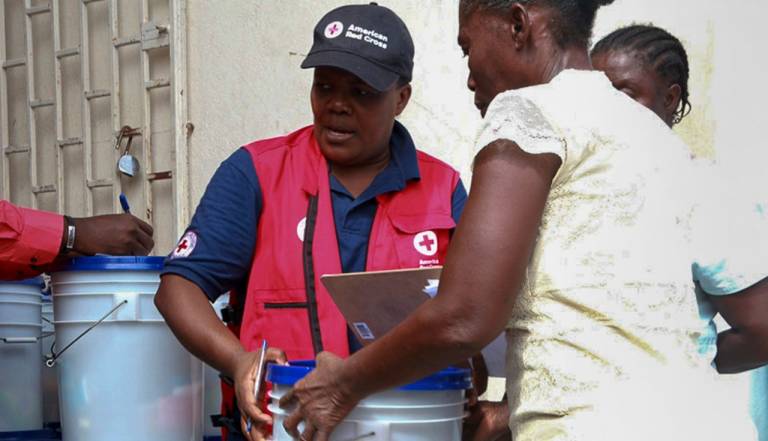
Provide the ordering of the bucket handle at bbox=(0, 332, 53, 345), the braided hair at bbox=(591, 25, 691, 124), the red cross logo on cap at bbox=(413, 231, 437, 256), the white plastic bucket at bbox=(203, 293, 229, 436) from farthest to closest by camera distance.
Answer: the white plastic bucket at bbox=(203, 293, 229, 436) < the bucket handle at bbox=(0, 332, 53, 345) < the braided hair at bbox=(591, 25, 691, 124) < the red cross logo on cap at bbox=(413, 231, 437, 256)

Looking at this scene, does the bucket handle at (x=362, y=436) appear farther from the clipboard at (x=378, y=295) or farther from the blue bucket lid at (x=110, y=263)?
the blue bucket lid at (x=110, y=263)

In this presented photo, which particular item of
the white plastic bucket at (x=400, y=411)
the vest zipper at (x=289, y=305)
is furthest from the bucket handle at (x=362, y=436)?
the vest zipper at (x=289, y=305)

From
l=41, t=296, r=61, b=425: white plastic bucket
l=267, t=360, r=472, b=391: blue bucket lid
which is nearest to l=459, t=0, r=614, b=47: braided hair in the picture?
l=267, t=360, r=472, b=391: blue bucket lid

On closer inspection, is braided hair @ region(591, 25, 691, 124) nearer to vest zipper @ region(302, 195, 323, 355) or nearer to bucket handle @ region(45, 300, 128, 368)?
vest zipper @ region(302, 195, 323, 355)

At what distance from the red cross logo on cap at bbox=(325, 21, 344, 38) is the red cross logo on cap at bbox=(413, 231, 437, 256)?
1.40ft

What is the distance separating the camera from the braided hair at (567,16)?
137 cm

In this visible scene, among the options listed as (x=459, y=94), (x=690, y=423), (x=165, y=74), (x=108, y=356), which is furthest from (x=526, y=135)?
(x=165, y=74)

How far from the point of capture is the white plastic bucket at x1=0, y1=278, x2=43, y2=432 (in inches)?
105

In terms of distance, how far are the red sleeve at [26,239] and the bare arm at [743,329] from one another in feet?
5.44

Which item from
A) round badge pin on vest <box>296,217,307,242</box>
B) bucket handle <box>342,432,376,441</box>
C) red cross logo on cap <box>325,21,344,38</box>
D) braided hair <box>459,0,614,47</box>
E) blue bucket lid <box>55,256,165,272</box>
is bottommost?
bucket handle <box>342,432,376,441</box>

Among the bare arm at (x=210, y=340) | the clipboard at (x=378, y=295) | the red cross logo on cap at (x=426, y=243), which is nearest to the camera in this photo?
the clipboard at (x=378, y=295)

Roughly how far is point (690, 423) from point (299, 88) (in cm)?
247

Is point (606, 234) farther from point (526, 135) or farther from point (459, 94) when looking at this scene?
point (459, 94)

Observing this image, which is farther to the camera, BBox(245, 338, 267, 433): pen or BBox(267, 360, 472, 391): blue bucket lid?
BBox(245, 338, 267, 433): pen
